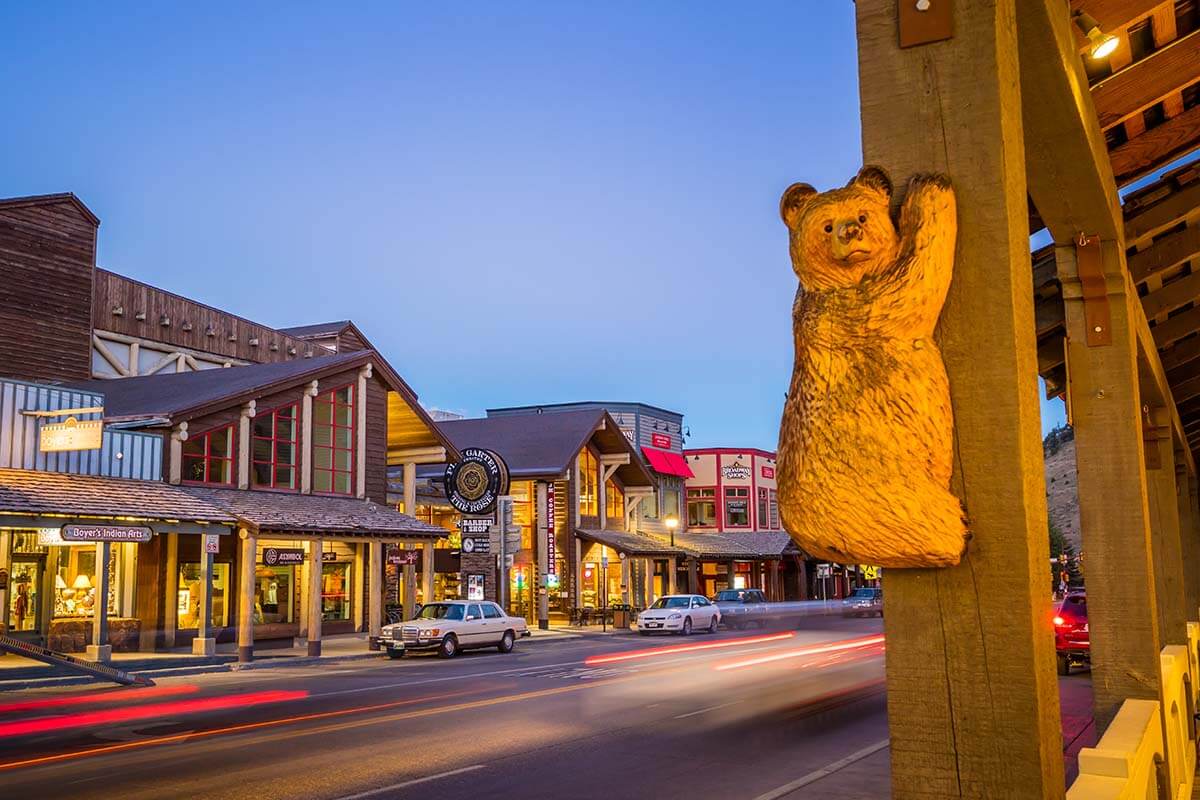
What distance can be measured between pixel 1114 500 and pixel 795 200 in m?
4.52

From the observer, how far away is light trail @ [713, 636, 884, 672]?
24.1 metres

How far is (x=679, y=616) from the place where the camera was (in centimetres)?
3731

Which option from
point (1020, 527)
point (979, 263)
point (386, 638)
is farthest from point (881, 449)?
point (386, 638)

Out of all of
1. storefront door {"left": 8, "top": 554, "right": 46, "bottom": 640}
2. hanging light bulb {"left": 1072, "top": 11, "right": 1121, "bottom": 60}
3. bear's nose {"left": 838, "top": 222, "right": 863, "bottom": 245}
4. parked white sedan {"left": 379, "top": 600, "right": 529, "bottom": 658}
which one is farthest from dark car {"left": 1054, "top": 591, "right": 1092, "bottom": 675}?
storefront door {"left": 8, "top": 554, "right": 46, "bottom": 640}

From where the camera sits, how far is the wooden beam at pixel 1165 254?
7.95 metres

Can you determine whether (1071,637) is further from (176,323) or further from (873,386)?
(176,323)

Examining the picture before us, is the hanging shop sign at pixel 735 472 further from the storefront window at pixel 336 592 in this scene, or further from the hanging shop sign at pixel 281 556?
the hanging shop sign at pixel 281 556

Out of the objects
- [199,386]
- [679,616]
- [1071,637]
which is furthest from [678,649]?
[199,386]

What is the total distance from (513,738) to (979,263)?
11821mm

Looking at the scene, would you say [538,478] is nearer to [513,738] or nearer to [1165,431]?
[513,738]

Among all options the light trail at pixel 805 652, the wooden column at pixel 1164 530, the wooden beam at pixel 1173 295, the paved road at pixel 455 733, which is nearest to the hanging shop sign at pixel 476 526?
the paved road at pixel 455 733

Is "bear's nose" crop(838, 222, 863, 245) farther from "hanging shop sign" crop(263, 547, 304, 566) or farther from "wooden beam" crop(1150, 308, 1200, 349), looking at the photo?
"hanging shop sign" crop(263, 547, 304, 566)

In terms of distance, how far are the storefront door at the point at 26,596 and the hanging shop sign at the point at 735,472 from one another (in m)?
41.3

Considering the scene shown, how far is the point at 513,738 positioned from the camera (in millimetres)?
13219
